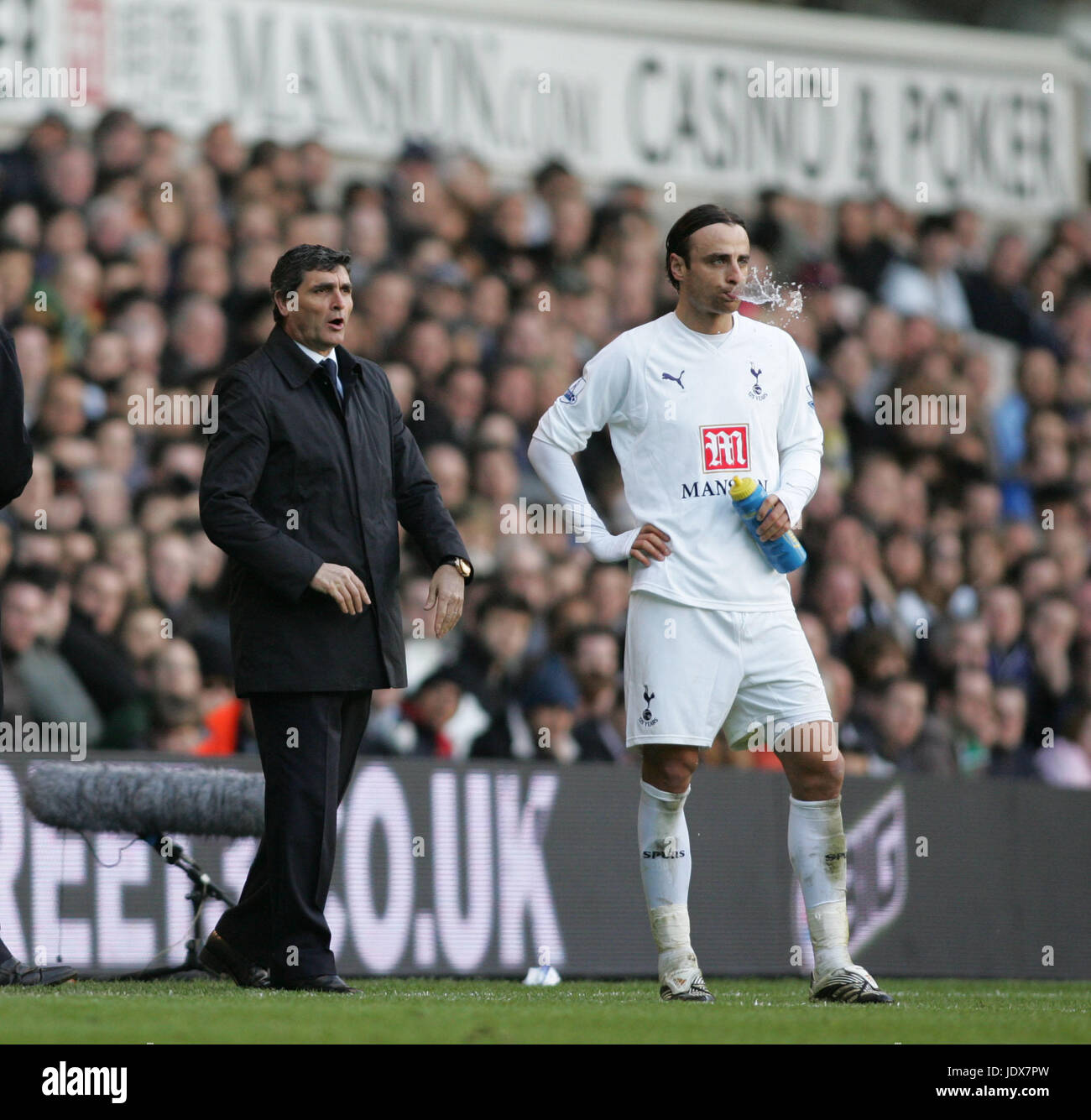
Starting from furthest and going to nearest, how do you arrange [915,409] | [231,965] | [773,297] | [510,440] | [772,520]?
[915,409] → [510,440] → [773,297] → [231,965] → [772,520]

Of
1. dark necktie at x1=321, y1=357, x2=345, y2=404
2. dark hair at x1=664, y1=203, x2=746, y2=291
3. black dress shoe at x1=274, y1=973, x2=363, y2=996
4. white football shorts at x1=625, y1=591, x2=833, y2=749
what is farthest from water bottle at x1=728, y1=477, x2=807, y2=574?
black dress shoe at x1=274, y1=973, x2=363, y2=996

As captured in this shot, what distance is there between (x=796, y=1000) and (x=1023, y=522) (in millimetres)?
7572

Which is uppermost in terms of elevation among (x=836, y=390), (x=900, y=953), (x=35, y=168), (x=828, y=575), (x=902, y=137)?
(x=902, y=137)

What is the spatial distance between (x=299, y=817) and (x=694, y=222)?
222 cm

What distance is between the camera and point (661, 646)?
21.5 ft

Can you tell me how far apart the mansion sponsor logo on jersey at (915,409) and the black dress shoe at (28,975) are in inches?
311

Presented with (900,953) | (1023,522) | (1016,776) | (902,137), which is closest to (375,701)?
(900,953)

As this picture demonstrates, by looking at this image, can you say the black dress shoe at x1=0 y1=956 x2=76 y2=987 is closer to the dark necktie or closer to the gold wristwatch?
the gold wristwatch

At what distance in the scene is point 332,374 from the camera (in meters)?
6.99

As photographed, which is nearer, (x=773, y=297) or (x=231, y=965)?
(x=231, y=965)

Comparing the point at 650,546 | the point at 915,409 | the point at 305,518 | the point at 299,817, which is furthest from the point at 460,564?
the point at 915,409

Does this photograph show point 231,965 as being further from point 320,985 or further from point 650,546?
point 650,546

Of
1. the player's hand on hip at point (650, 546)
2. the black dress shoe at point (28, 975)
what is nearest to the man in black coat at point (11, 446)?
the black dress shoe at point (28, 975)

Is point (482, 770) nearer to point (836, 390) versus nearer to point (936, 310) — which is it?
point (836, 390)
